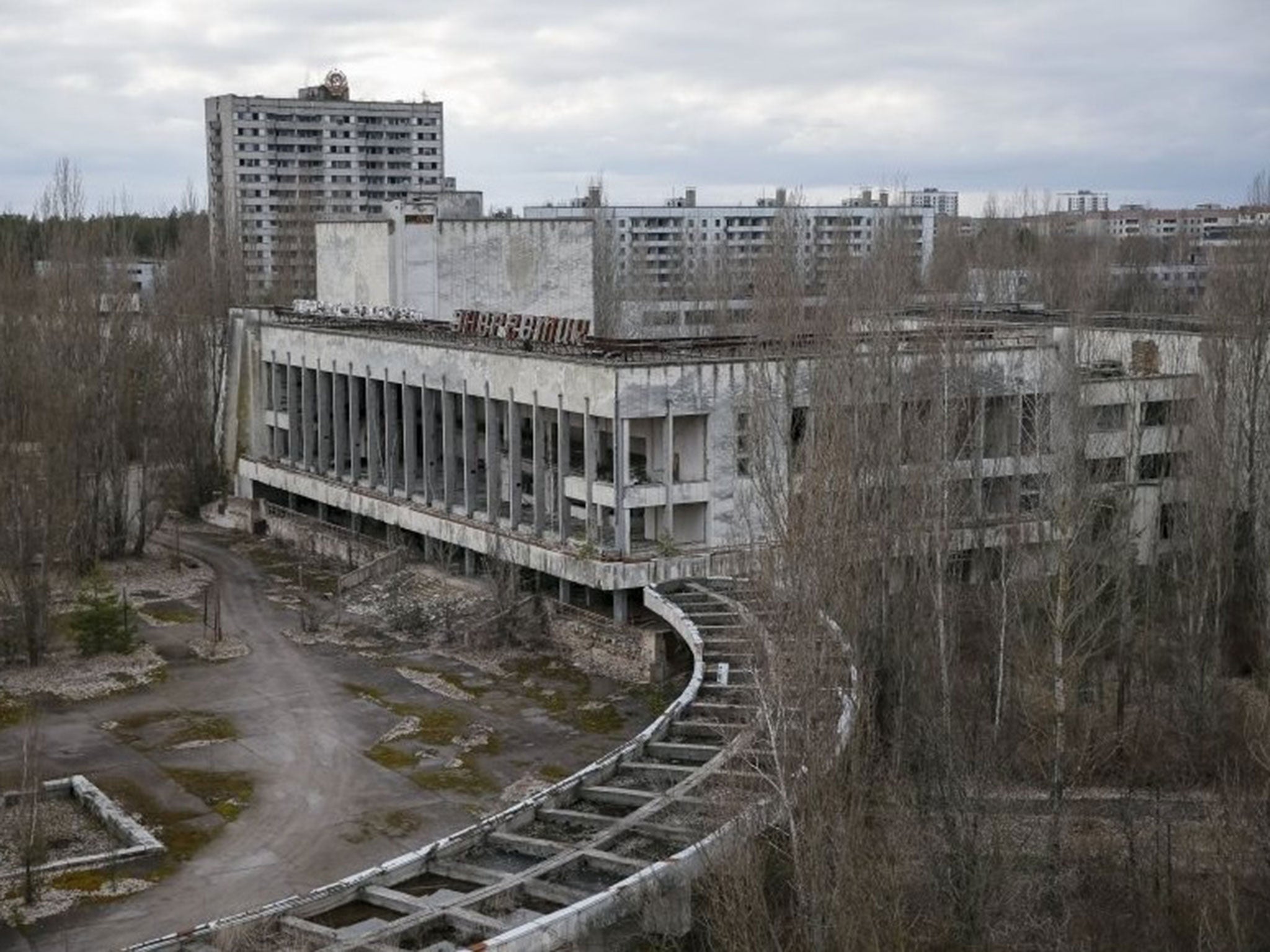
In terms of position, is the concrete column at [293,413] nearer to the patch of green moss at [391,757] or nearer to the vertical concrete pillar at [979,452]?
the vertical concrete pillar at [979,452]

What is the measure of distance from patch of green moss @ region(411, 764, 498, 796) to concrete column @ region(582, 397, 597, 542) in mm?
9149

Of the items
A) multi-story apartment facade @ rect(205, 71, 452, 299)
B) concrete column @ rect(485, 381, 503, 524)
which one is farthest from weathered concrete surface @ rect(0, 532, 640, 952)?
multi-story apartment facade @ rect(205, 71, 452, 299)

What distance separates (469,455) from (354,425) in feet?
24.9

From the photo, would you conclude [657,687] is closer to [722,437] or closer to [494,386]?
[722,437]

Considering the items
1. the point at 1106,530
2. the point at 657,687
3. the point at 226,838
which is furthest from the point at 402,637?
the point at 1106,530

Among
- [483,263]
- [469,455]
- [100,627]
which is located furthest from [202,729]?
[483,263]

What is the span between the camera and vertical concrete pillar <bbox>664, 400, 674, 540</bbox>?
34.6 metres

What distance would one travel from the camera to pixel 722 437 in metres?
35.3

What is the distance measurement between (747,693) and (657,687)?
6337mm

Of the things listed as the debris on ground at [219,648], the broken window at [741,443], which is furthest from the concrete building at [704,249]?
the debris on ground at [219,648]

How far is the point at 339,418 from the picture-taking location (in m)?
47.1

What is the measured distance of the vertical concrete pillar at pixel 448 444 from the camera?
4072 centimetres

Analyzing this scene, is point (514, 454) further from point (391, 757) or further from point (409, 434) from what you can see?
point (391, 757)

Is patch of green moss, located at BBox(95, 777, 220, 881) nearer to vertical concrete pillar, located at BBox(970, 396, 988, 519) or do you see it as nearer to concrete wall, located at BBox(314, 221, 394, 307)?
vertical concrete pillar, located at BBox(970, 396, 988, 519)
